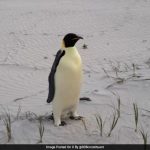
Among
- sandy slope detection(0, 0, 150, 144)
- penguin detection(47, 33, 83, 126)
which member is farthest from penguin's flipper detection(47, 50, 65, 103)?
sandy slope detection(0, 0, 150, 144)

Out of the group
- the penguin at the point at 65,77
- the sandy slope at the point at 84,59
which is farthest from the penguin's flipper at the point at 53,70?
the sandy slope at the point at 84,59

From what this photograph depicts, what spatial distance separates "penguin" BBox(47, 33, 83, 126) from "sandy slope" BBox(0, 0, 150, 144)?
0.76ft

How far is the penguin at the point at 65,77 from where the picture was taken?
12.5ft

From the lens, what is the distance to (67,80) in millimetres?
3830

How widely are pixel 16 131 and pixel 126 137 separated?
115 cm

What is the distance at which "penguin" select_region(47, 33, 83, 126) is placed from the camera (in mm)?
3797

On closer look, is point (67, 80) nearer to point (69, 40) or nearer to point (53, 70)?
point (53, 70)

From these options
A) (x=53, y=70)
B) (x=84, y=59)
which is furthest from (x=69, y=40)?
(x=84, y=59)

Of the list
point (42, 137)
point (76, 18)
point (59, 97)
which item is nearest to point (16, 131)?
point (42, 137)

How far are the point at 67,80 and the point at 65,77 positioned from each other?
39 mm

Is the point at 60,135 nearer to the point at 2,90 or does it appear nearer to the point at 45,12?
the point at 2,90

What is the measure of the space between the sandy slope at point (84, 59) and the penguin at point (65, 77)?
0.23 meters

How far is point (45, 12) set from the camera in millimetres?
Answer: 14406

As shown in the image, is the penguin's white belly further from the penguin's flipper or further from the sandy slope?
the sandy slope
